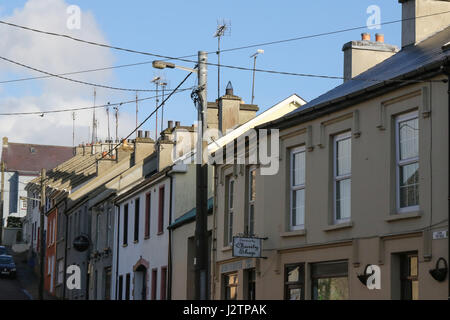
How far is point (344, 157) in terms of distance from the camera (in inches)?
734

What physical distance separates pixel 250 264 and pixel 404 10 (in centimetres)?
759

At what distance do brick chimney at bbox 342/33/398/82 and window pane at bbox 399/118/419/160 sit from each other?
7.51 meters

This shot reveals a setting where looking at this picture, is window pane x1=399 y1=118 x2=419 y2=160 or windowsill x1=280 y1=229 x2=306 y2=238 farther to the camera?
windowsill x1=280 y1=229 x2=306 y2=238

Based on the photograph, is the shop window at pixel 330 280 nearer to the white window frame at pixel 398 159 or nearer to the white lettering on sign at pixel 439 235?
the white window frame at pixel 398 159

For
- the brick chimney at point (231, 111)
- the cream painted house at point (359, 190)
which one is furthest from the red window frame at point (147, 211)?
the cream painted house at point (359, 190)

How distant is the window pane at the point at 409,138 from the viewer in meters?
16.3

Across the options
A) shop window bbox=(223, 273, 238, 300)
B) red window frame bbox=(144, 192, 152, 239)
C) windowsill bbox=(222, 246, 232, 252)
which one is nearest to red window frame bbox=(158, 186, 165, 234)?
red window frame bbox=(144, 192, 152, 239)

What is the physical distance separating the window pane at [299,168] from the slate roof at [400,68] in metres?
0.93

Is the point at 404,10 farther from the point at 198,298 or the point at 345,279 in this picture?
the point at 198,298

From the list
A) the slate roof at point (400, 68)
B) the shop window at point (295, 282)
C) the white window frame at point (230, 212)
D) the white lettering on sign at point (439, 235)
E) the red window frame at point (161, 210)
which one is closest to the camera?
the white lettering on sign at point (439, 235)

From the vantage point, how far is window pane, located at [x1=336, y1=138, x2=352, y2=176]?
18453mm

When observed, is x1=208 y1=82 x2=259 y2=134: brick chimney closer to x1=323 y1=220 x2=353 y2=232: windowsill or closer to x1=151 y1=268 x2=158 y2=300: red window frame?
x1=151 y1=268 x2=158 y2=300: red window frame

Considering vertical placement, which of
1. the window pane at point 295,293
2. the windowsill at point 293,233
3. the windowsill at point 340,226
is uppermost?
the windowsill at point 340,226

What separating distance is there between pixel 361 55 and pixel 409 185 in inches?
343
